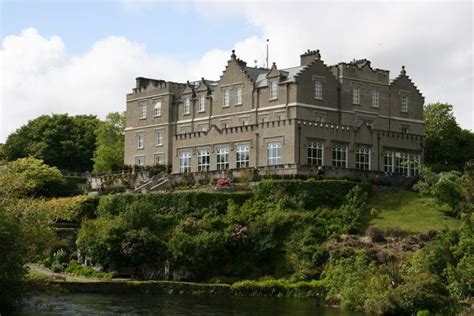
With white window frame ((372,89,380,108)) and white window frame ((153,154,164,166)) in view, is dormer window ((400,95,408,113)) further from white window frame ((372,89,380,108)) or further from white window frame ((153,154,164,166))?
white window frame ((153,154,164,166))

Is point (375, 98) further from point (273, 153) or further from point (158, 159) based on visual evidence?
point (158, 159)

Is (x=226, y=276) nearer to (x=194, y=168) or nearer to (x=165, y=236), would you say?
(x=165, y=236)

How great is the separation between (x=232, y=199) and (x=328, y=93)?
16629mm

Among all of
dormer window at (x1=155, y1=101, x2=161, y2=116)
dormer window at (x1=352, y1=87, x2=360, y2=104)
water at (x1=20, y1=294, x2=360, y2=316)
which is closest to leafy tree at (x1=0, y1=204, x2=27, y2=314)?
water at (x1=20, y1=294, x2=360, y2=316)

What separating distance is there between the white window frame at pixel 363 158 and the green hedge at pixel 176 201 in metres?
11.9

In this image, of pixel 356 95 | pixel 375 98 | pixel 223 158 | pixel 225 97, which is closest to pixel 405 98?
pixel 375 98

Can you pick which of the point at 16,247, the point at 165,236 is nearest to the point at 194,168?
the point at 165,236

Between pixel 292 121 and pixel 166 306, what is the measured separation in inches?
1124

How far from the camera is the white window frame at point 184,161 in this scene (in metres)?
83.2

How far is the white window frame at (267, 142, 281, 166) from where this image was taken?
75250 mm

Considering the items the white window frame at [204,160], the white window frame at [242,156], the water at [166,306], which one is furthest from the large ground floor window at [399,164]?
the water at [166,306]

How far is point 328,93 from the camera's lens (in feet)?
266

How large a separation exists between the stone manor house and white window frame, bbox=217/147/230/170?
9cm

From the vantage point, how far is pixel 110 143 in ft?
357
